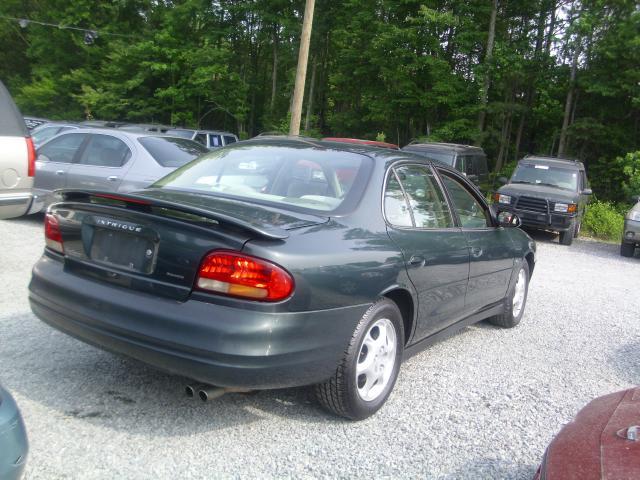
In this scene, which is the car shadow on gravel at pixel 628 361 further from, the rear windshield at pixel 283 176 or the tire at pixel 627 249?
the tire at pixel 627 249

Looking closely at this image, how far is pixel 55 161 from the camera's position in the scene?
9.09 meters

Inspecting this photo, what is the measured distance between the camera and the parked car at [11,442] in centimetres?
190

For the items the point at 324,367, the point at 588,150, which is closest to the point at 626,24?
the point at 588,150

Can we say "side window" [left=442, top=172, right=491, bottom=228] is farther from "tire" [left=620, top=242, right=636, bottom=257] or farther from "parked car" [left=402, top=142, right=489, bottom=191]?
"tire" [left=620, top=242, right=636, bottom=257]

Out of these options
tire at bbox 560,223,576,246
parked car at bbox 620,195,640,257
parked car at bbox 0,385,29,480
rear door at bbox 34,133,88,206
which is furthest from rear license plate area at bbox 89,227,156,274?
tire at bbox 560,223,576,246

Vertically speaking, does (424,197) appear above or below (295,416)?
above

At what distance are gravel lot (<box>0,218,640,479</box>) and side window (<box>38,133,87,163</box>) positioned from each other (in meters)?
4.34

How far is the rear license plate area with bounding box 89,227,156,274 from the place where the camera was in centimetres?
298

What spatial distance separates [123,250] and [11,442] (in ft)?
4.28

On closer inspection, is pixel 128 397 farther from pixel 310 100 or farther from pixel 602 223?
pixel 310 100

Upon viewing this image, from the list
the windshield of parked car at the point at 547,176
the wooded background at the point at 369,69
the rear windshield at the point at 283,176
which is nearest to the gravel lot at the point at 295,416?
the rear windshield at the point at 283,176

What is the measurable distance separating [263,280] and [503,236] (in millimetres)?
3094

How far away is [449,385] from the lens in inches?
161

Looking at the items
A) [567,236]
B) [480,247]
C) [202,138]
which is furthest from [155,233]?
[202,138]
